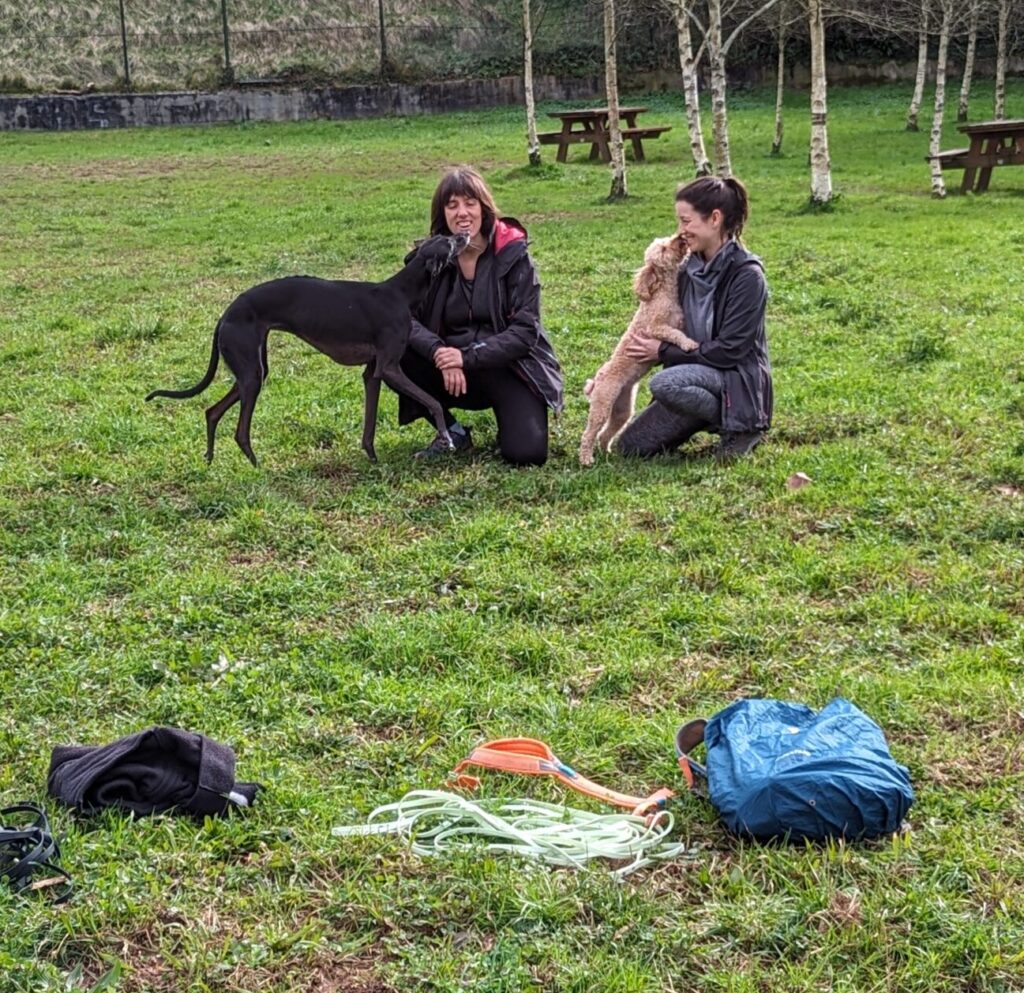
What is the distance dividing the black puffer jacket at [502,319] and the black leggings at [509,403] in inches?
2.6

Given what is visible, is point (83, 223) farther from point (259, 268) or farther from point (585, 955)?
point (585, 955)

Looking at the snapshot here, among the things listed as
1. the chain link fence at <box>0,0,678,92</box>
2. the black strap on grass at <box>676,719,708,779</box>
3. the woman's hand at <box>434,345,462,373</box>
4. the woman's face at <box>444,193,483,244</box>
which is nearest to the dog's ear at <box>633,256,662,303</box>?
the woman's face at <box>444,193,483,244</box>

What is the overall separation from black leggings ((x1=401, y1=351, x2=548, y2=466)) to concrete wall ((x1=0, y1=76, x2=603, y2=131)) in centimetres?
2494

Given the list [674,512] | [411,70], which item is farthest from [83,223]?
[411,70]

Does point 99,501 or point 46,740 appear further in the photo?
point 99,501

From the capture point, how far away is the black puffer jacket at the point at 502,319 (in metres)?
6.50

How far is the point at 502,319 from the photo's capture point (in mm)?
6633

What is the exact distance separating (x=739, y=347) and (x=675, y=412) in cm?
45

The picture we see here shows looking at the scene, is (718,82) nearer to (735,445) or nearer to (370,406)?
(735,445)

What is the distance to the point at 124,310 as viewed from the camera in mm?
11031

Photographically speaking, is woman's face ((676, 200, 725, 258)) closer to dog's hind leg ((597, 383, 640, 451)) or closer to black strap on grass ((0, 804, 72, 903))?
dog's hind leg ((597, 383, 640, 451))

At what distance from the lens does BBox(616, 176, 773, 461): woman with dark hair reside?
6.26m

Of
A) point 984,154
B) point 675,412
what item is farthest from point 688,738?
point 984,154

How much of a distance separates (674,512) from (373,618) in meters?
1.65
